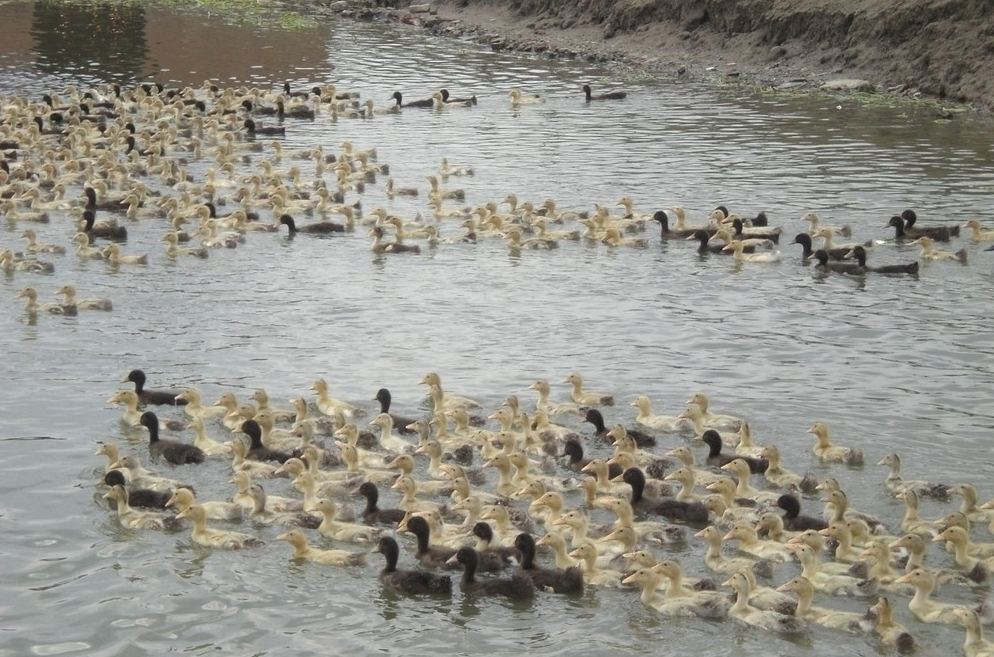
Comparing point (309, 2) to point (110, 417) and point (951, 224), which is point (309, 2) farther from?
point (110, 417)

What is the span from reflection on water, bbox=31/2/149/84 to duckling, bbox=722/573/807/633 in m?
31.9

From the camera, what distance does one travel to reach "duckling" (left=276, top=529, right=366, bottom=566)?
526 inches

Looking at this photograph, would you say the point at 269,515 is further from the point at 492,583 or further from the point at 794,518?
the point at 794,518

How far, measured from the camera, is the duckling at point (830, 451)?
50.4 feet

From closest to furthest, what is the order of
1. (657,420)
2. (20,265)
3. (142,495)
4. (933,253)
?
(142,495) → (657,420) → (933,253) → (20,265)

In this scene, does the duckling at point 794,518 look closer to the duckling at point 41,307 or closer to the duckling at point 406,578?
the duckling at point 406,578

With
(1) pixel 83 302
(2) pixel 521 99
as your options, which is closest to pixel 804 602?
(1) pixel 83 302

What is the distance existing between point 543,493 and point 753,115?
2133cm

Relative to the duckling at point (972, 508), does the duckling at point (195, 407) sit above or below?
above

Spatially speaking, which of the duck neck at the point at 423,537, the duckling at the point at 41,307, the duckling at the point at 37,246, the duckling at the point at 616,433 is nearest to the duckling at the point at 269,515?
the duck neck at the point at 423,537

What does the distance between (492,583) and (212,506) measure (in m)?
3.10

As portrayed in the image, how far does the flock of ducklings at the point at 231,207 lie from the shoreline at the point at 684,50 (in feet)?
38.7

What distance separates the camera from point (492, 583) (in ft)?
41.8

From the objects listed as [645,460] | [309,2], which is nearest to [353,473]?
[645,460]
